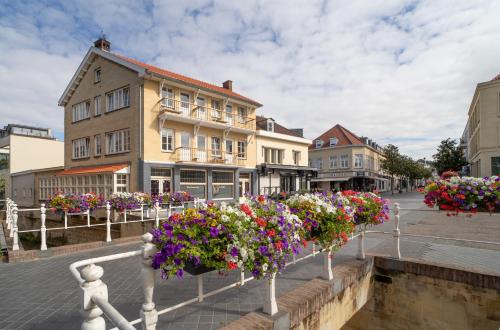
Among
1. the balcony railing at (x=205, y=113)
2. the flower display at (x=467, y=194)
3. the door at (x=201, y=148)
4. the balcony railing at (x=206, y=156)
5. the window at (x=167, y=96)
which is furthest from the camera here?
the door at (x=201, y=148)

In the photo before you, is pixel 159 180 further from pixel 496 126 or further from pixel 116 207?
pixel 496 126

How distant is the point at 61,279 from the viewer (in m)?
5.20

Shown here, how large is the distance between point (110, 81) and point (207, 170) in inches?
367

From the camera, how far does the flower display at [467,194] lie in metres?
5.12

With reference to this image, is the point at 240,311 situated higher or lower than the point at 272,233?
lower

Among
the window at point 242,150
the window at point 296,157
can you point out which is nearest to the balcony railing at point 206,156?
the window at point 242,150

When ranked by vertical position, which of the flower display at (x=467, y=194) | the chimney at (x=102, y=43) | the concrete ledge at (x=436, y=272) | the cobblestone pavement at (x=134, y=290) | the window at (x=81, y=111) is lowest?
the concrete ledge at (x=436, y=272)

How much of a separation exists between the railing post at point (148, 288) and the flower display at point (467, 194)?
219 inches

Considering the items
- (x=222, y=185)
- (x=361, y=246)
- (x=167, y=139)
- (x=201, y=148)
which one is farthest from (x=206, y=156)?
(x=361, y=246)

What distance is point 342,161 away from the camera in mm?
41969

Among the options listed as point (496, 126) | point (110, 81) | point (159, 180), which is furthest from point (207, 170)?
point (496, 126)

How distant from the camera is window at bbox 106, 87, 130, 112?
18.8 meters

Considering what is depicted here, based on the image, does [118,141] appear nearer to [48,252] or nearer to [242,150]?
[242,150]

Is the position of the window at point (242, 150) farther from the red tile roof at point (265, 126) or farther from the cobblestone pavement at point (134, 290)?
the cobblestone pavement at point (134, 290)
